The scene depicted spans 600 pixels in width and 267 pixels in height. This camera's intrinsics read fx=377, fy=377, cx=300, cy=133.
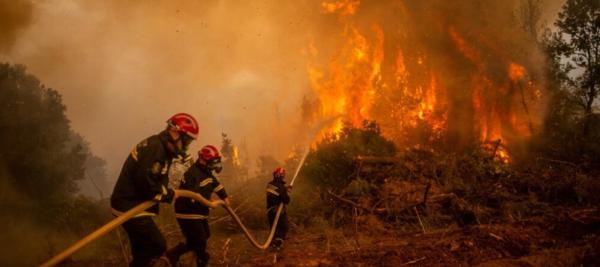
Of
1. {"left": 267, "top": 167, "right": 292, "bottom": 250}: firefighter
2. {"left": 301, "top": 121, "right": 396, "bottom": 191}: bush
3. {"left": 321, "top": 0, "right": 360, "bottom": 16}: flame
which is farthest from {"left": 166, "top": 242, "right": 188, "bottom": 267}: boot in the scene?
{"left": 321, "top": 0, "right": 360, "bottom": 16}: flame

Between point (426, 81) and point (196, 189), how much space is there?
20426mm

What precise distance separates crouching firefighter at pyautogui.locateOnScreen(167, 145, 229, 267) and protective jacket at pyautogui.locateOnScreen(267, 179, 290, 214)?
2.24m

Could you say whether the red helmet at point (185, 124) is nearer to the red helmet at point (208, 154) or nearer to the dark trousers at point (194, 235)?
the red helmet at point (208, 154)

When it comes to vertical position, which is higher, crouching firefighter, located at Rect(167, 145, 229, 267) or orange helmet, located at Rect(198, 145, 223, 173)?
orange helmet, located at Rect(198, 145, 223, 173)

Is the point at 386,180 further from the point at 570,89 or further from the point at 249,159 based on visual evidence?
the point at 249,159

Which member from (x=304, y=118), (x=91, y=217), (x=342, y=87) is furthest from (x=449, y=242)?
(x=304, y=118)

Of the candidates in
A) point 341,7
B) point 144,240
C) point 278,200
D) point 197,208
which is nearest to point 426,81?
point 341,7

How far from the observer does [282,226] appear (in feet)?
30.6

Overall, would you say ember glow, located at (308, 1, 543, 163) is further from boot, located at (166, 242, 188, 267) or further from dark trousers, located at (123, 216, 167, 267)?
dark trousers, located at (123, 216, 167, 267)

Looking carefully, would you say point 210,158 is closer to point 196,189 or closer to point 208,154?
point 208,154

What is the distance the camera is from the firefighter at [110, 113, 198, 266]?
4859 mm

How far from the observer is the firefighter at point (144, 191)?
4859 millimetres

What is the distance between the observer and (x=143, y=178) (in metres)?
4.84

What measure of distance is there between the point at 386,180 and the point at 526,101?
1367 centimetres
